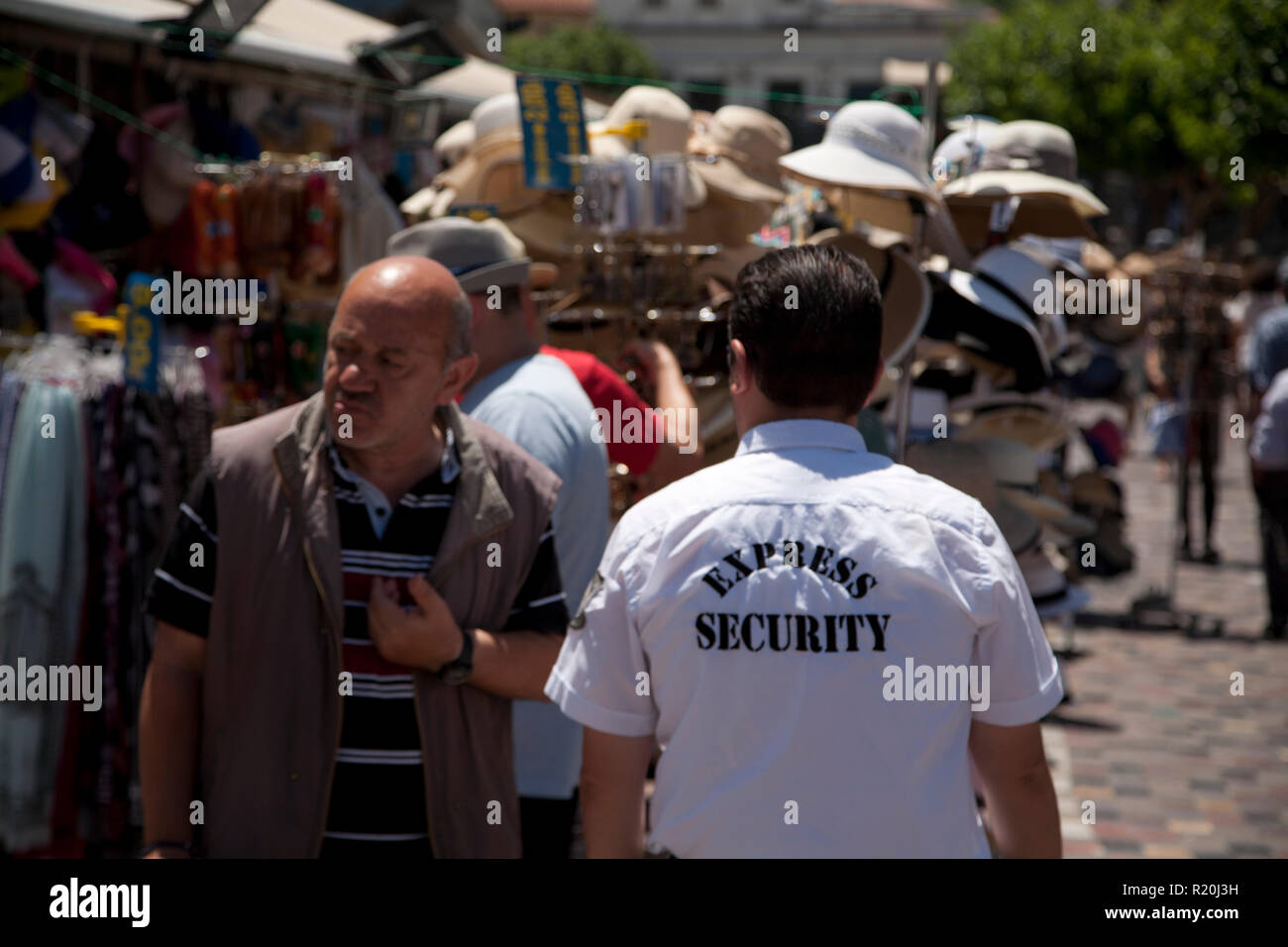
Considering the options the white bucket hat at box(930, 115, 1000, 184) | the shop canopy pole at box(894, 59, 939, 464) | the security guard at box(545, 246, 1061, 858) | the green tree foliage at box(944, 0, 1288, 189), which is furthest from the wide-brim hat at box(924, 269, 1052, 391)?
the green tree foliage at box(944, 0, 1288, 189)

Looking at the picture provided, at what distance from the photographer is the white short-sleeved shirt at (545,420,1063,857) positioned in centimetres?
222

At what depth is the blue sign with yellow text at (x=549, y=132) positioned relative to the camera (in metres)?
4.72

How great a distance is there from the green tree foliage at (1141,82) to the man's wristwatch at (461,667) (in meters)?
5.36

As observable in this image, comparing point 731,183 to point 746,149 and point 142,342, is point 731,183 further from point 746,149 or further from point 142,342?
point 142,342

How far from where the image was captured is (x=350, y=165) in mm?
6160

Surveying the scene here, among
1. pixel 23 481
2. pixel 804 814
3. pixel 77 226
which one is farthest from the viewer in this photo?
pixel 77 226

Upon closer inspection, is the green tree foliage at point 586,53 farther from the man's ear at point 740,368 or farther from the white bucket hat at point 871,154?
the man's ear at point 740,368

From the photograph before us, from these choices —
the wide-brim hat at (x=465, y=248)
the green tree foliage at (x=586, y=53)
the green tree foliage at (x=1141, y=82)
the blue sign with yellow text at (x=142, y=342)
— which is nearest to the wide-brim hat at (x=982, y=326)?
the wide-brim hat at (x=465, y=248)

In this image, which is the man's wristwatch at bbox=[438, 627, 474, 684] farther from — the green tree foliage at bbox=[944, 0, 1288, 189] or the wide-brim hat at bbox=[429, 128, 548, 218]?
the green tree foliage at bbox=[944, 0, 1288, 189]

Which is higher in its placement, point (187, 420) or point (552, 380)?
point (552, 380)

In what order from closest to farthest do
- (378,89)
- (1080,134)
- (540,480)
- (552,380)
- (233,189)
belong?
(540,480)
(552,380)
(233,189)
(378,89)
(1080,134)
